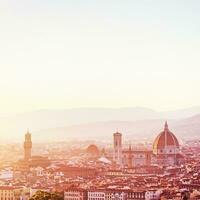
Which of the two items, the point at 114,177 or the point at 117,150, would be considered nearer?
the point at 114,177

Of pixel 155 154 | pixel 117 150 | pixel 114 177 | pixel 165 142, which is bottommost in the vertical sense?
pixel 114 177

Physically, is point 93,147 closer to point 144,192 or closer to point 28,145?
point 28,145

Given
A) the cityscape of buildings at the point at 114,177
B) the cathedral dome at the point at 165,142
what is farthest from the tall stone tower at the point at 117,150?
the cathedral dome at the point at 165,142

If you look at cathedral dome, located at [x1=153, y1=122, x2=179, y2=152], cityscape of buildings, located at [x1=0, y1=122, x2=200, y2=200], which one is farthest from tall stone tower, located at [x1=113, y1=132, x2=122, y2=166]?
cathedral dome, located at [x1=153, y1=122, x2=179, y2=152]

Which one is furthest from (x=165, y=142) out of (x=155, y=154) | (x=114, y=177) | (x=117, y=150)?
(x=114, y=177)

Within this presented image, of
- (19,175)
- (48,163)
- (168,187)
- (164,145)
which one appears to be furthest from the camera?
(164,145)

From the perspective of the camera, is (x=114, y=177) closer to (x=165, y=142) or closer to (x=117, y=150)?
(x=165, y=142)

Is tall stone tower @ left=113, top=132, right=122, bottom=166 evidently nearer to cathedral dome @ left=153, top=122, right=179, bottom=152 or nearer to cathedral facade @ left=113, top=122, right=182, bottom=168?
cathedral facade @ left=113, top=122, right=182, bottom=168

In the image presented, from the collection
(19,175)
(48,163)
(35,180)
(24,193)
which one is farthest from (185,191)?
(48,163)
